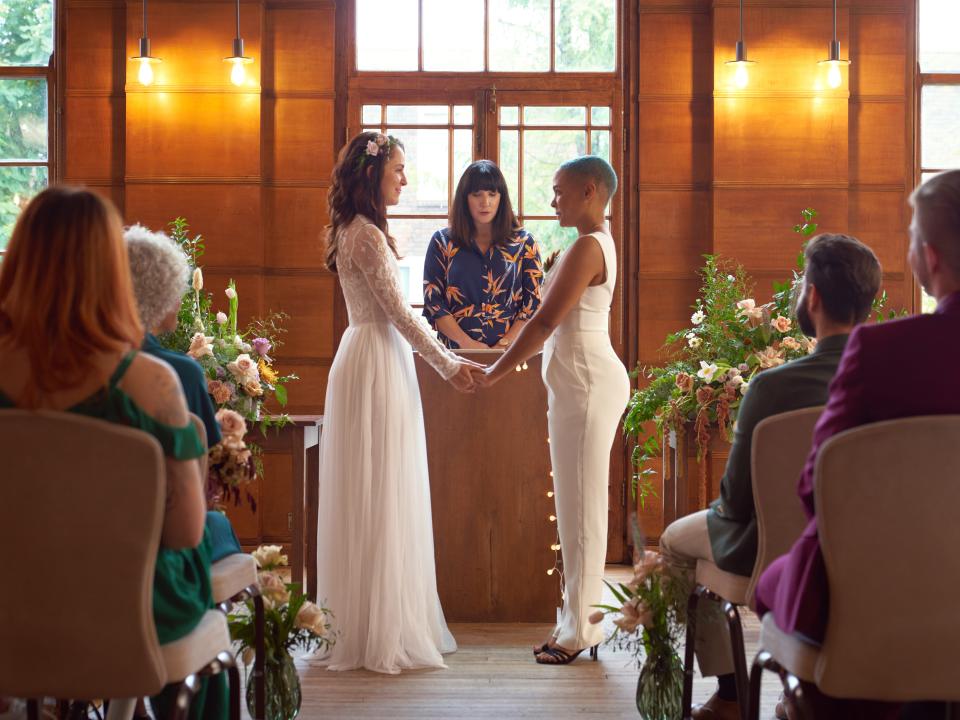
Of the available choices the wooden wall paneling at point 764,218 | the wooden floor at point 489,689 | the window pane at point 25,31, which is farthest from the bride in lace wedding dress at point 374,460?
the window pane at point 25,31

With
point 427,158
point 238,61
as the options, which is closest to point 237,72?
point 238,61

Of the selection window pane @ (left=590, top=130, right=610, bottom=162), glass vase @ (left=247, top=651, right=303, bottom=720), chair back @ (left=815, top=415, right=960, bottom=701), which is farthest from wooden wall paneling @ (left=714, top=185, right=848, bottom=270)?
chair back @ (left=815, top=415, right=960, bottom=701)

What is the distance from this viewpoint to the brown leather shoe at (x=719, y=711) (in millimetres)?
3088

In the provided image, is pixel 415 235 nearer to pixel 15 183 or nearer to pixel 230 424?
pixel 15 183

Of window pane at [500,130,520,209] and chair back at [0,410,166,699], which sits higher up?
window pane at [500,130,520,209]

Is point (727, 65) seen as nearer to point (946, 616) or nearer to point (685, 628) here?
point (685, 628)

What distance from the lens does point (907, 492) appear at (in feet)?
6.01

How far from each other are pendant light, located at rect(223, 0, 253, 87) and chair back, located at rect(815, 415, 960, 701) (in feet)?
15.7

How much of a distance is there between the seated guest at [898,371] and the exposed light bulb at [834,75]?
13.5 ft

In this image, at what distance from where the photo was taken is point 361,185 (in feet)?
13.2

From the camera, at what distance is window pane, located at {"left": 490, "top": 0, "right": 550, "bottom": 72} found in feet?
20.5

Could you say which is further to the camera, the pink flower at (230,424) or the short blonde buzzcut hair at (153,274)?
the pink flower at (230,424)

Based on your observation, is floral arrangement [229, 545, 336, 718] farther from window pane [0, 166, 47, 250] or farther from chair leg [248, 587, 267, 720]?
window pane [0, 166, 47, 250]

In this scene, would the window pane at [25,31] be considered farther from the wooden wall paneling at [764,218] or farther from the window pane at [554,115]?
the wooden wall paneling at [764,218]
